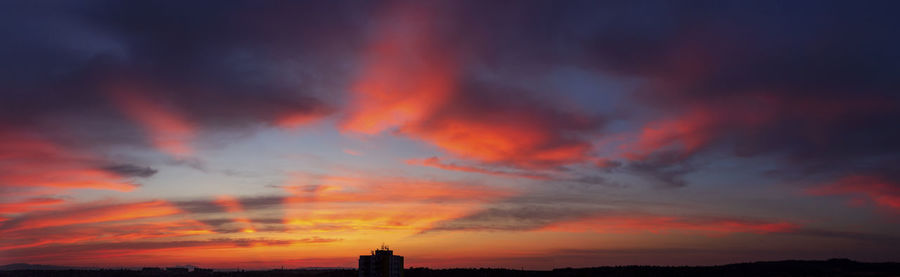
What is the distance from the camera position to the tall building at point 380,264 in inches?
1244

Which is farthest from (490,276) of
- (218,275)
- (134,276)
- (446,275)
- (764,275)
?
(134,276)

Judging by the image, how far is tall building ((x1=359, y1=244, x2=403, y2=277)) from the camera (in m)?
31.6

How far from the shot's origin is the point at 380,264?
3167cm

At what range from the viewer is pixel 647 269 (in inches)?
4269

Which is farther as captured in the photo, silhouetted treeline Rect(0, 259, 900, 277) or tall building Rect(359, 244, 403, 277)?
silhouetted treeline Rect(0, 259, 900, 277)

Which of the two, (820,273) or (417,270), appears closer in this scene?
(820,273)

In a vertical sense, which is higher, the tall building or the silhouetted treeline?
the tall building

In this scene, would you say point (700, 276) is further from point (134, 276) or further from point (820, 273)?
point (134, 276)

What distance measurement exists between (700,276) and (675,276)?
361 centimetres

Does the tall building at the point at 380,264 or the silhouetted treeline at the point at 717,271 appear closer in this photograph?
the tall building at the point at 380,264

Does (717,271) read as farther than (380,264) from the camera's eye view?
Yes

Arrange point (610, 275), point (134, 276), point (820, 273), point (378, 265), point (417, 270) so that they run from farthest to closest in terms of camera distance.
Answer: point (134, 276), point (417, 270), point (610, 275), point (820, 273), point (378, 265)

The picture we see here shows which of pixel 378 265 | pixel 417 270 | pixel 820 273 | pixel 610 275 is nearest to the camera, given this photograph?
pixel 378 265

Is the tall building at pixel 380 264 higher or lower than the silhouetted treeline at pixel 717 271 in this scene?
higher
